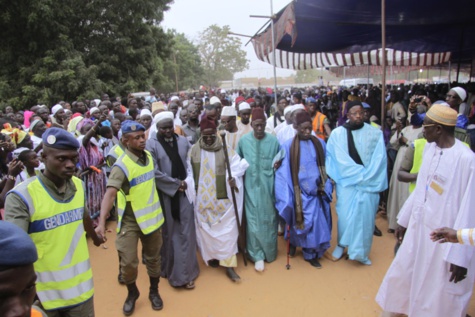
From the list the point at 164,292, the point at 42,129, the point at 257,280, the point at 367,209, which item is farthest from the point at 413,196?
the point at 42,129

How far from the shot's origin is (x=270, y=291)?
3.68 m

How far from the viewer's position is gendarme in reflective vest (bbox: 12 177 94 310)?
2035mm

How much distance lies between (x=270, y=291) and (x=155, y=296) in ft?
3.96

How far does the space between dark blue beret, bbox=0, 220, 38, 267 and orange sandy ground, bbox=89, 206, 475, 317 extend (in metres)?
2.62

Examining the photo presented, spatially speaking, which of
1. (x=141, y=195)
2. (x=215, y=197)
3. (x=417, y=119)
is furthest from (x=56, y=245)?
(x=417, y=119)

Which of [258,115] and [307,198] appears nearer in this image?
[307,198]

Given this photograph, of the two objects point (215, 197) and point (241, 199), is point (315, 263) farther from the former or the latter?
point (215, 197)

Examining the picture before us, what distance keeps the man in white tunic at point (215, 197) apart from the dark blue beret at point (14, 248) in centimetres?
290

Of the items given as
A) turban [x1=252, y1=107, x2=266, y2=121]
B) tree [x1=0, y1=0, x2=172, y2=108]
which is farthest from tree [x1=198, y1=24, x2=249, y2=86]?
turban [x1=252, y1=107, x2=266, y2=121]

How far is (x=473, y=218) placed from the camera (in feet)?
8.05

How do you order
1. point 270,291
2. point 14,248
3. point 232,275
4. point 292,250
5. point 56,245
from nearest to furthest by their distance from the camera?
point 14,248 → point 56,245 → point 270,291 → point 232,275 → point 292,250

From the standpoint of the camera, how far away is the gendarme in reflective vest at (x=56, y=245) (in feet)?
6.68

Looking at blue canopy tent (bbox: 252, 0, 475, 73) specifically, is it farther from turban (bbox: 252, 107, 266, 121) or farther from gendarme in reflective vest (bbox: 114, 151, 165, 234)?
gendarme in reflective vest (bbox: 114, 151, 165, 234)

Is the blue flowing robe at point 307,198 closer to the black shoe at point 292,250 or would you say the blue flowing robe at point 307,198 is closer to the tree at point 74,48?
the black shoe at point 292,250
